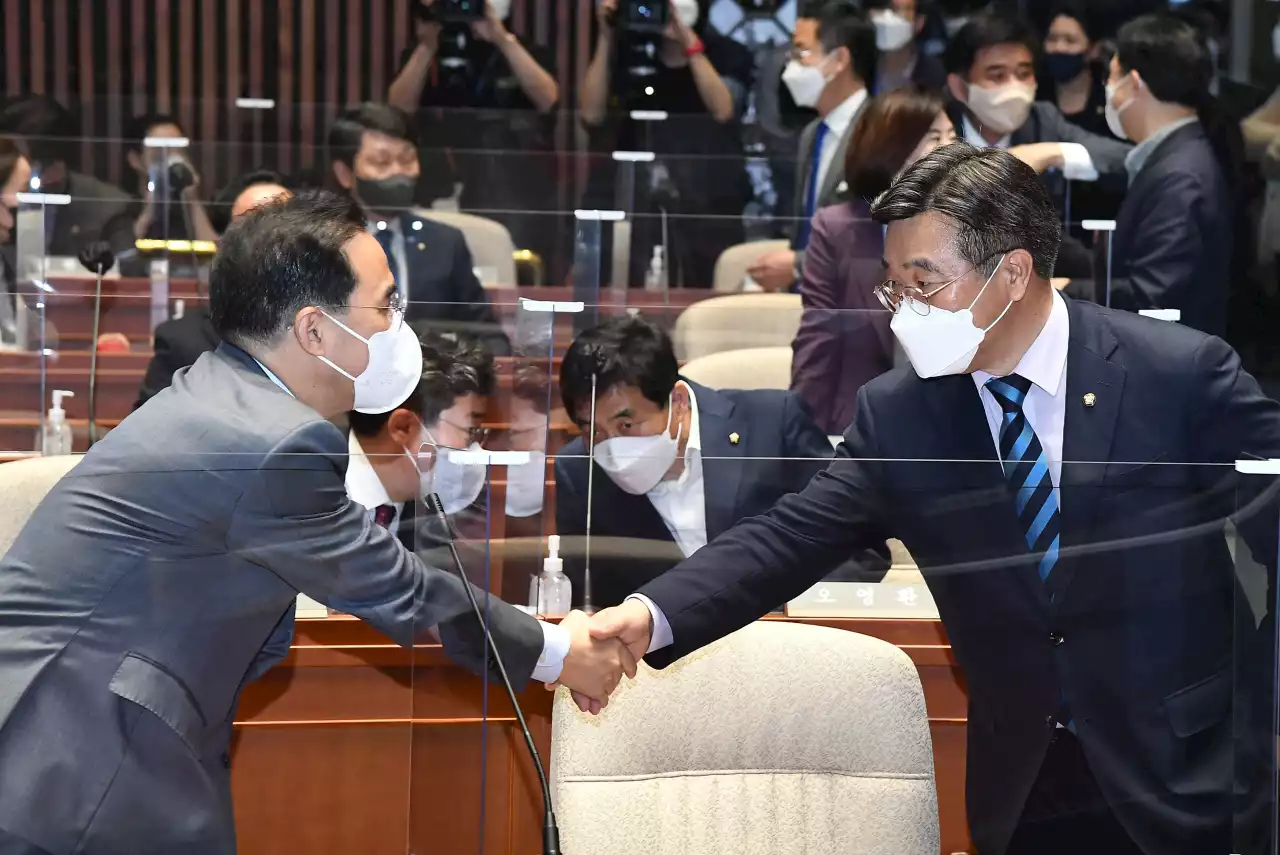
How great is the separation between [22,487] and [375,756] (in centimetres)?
56

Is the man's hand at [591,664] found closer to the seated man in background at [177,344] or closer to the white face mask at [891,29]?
the seated man in background at [177,344]

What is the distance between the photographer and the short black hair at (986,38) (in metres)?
4.23

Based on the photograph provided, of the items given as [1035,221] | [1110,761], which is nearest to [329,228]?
[1035,221]

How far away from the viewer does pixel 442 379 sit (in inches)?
82.1

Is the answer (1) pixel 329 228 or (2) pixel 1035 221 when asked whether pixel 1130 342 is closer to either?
(2) pixel 1035 221

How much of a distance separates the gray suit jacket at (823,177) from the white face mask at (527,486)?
193cm

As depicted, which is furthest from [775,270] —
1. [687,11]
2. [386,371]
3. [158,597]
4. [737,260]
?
[158,597]

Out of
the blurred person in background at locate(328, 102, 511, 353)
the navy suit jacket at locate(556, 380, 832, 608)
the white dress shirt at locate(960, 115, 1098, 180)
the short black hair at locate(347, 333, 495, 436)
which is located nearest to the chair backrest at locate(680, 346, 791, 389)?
the blurred person in background at locate(328, 102, 511, 353)

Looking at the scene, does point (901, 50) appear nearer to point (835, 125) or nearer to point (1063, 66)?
point (1063, 66)

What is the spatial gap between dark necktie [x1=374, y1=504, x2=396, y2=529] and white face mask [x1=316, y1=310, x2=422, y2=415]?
27 cm

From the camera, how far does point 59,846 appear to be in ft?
5.04

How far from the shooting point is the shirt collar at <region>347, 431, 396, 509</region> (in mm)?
1596

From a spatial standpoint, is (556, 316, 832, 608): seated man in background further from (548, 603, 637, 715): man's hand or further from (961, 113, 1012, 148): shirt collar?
(961, 113, 1012, 148): shirt collar

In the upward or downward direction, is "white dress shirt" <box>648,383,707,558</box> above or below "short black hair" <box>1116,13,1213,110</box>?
below
